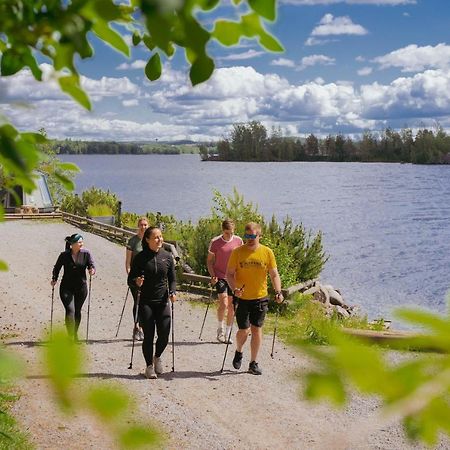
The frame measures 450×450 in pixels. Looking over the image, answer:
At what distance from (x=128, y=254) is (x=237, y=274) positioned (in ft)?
8.82

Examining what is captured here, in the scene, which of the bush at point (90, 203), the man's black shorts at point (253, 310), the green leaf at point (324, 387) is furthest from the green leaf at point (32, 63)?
the bush at point (90, 203)

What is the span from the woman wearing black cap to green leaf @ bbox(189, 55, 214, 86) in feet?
33.4

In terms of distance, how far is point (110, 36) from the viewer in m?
1.45

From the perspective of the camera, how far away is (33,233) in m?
30.2

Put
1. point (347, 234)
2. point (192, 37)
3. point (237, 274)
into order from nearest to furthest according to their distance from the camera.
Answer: point (192, 37)
point (237, 274)
point (347, 234)

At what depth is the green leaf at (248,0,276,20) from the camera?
1145 mm

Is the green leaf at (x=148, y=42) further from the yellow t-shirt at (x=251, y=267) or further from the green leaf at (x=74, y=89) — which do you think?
the yellow t-shirt at (x=251, y=267)

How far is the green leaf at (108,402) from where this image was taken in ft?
3.13

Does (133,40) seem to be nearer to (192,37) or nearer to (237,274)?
(192,37)

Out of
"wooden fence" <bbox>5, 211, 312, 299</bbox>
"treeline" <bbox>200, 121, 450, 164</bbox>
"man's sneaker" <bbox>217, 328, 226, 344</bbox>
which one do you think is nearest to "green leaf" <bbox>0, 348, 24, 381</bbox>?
"man's sneaker" <bbox>217, 328, 226, 344</bbox>

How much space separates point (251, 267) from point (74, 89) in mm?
8397

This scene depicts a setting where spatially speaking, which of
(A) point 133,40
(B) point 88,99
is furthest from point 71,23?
(A) point 133,40

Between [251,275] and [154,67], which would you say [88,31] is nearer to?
[154,67]

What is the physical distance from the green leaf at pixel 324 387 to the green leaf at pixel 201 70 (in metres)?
0.59
